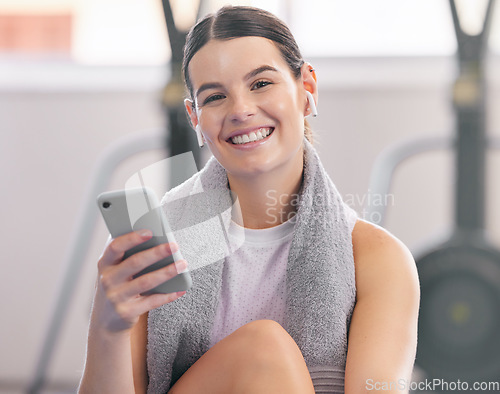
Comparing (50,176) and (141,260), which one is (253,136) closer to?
(141,260)

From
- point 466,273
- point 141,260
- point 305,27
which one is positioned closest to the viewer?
point 141,260

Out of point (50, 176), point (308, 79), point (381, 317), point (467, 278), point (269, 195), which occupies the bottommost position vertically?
point (467, 278)

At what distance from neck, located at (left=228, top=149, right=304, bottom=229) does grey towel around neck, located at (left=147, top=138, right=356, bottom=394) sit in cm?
1

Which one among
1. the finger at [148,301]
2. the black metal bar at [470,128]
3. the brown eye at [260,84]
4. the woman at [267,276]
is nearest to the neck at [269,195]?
the woman at [267,276]

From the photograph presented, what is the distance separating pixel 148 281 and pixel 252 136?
23cm

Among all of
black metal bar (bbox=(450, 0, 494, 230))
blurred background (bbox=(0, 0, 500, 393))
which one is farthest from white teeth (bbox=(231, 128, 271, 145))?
blurred background (bbox=(0, 0, 500, 393))

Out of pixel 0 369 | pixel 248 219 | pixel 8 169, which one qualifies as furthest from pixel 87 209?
pixel 248 219

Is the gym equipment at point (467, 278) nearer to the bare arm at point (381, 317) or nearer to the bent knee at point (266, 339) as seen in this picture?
the bare arm at point (381, 317)

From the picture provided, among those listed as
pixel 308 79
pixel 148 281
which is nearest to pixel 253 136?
pixel 308 79

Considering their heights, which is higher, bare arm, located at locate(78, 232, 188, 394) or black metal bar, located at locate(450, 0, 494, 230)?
bare arm, located at locate(78, 232, 188, 394)

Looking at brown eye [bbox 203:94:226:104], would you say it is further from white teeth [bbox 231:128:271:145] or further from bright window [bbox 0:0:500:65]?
bright window [bbox 0:0:500:65]

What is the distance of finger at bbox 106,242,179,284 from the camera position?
59 centimetres

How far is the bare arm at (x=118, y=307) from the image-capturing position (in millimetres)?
593

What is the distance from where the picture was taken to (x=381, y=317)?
70cm
